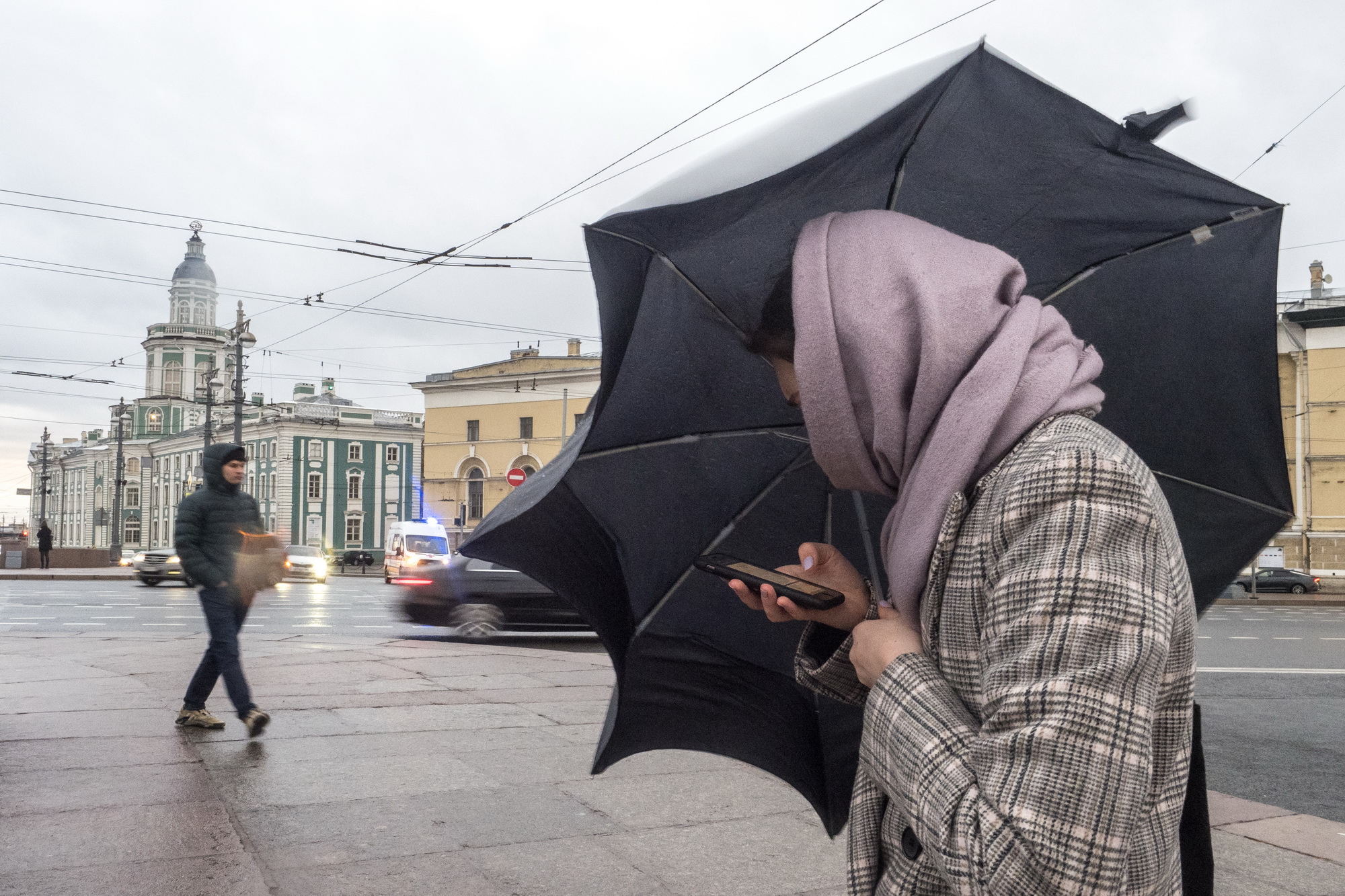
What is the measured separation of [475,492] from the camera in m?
59.2

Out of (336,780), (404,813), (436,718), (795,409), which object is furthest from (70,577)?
(795,409)

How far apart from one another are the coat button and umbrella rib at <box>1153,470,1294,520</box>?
1088 mm

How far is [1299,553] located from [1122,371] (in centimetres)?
4396

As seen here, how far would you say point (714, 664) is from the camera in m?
2.15

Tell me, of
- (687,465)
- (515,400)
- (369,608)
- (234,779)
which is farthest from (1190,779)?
(515,400)

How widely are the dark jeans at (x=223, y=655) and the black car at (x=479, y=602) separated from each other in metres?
6.25

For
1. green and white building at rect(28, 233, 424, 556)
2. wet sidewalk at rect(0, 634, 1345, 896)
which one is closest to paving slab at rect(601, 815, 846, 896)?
wet sidewalk at rect(0, 634, 1345, 896)

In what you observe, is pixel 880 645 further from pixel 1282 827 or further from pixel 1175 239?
pixel 1282 827

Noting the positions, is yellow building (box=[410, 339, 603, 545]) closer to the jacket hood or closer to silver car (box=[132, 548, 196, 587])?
silver car (box=[132, 548, 196, 587])

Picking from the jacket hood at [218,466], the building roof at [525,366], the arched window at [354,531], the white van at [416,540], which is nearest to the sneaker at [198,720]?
the jacket hood at [218,466]

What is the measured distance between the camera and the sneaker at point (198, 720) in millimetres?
6488

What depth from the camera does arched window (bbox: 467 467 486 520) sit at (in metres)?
58.1

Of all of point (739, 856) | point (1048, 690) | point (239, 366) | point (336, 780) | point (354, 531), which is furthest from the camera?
point (354, 531)

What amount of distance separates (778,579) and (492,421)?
5686cm
